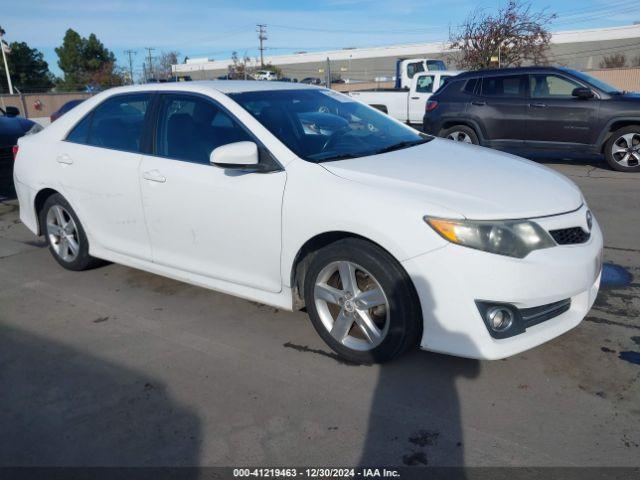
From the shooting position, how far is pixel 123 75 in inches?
2430

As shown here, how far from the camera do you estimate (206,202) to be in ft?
12.3

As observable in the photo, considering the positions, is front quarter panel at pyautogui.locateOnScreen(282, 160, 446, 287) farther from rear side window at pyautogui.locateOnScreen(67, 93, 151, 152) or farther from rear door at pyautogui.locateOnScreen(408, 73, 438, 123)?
rear door at pyautogui.locateOnScreen(408, 73, 438, 123)

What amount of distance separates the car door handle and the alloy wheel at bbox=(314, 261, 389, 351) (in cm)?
143

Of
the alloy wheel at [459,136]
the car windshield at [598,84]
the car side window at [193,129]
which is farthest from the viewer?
the alloy wheel at [459,136]

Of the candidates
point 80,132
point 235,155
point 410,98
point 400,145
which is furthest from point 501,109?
point 235,155

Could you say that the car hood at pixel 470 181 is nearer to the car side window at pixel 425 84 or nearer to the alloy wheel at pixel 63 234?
the alloy wheel at pixel 63 234

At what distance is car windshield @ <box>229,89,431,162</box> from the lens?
144 inches

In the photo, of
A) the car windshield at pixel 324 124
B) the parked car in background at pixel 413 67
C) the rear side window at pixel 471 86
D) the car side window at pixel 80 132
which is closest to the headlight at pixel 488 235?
the car windshield at pixel 324 124

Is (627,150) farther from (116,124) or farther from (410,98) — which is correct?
(116,124)

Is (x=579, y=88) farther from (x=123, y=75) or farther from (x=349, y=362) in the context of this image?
(x=123, y=75)

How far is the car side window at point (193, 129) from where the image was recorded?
12.5ft

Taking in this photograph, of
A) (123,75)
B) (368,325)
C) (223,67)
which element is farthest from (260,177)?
(223,67)

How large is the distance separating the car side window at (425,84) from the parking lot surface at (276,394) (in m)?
12.7

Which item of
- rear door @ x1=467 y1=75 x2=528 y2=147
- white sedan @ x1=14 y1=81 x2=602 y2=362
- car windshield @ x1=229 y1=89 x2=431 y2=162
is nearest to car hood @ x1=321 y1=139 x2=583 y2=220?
white sedan @ x1=14 y1=81 x2=602 y2=362
